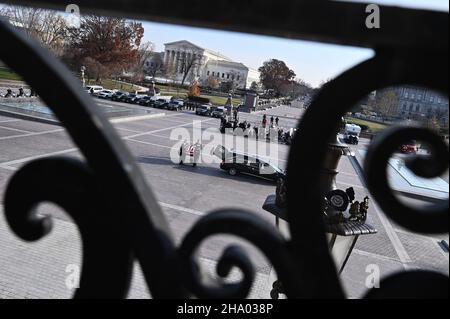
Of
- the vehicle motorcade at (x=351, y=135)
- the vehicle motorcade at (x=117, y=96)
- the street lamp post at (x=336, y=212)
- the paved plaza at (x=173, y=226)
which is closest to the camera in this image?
the street lamp post at (x=336, y=212)

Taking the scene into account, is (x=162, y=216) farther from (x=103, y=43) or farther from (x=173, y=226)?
(x=103, y=43)

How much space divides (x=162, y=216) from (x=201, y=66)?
109 meters

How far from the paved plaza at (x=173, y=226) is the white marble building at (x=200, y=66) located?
2939 inches

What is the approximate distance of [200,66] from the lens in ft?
346

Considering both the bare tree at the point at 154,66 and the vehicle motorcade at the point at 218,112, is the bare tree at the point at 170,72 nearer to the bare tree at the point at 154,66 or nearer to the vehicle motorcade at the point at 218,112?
the bare tree at the point at 154,66

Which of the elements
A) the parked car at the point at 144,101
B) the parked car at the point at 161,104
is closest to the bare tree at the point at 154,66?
the parked car at the point at 144,101

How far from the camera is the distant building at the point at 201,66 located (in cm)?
10018

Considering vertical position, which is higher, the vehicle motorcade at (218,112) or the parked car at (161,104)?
the parked car at (161,104)

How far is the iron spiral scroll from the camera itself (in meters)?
0.91

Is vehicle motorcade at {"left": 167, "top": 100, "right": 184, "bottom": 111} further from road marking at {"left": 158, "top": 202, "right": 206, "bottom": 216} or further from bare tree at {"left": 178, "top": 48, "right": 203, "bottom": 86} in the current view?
bare tree at {"left": 178, "top": 48, "right": 203, "bottom": 86}

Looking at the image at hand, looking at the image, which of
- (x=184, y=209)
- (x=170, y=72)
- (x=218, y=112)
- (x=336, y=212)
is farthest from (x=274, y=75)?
(x=336, y=212)

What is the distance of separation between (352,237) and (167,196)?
1043 centimetres
